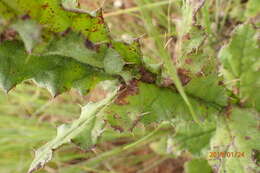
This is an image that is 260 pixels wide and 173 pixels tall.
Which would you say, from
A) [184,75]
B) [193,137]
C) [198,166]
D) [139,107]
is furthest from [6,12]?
[198,166]

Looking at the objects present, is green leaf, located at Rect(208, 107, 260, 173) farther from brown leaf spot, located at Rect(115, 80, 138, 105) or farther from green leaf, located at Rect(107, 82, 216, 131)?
brown leaf spot, located at Rect(115, 80, 138, 105)

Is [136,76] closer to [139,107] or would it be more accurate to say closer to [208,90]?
[139,107]

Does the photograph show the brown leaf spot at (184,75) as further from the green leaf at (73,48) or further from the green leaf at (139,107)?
the green leaf at (73,48)

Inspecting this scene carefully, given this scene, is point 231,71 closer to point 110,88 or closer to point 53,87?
point 110,88

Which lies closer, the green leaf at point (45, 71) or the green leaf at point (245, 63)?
the green leaf at point (45, 71)

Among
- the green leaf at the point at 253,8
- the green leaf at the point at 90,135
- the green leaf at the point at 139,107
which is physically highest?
the green leaf at the point at 253,8

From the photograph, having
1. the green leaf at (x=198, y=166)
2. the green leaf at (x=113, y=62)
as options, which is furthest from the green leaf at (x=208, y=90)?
the green leaf at (x=198, y=166)
